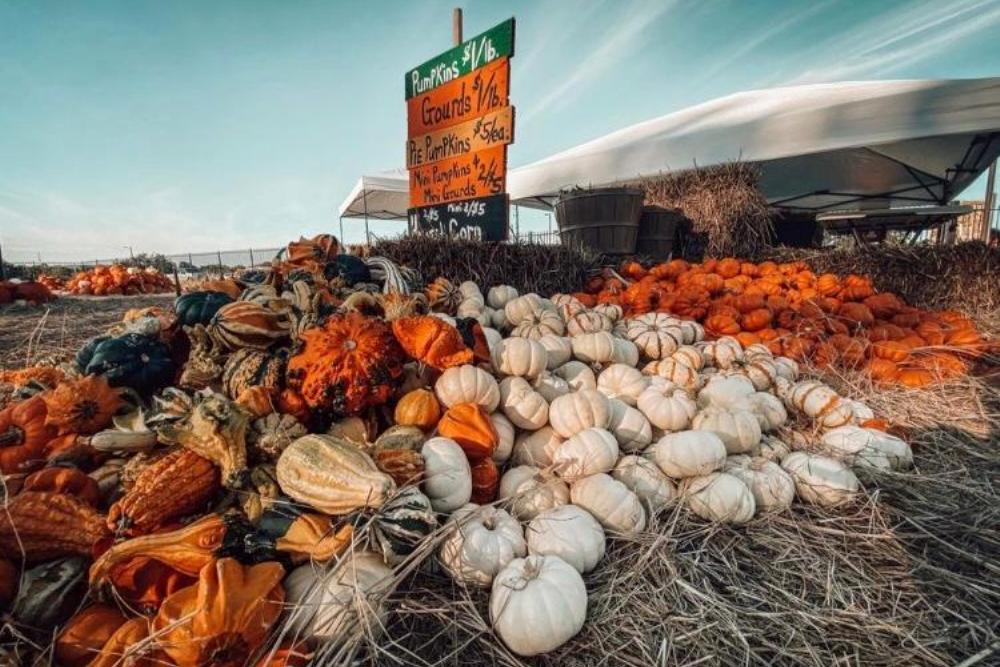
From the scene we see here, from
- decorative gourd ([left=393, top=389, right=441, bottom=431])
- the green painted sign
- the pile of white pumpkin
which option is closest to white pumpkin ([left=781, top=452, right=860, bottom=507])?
the pile of white pumpkin

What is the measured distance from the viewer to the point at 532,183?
10.5m

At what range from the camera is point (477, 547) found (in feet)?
4.69

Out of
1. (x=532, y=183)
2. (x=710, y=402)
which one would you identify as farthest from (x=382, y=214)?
(x=710, y=402)

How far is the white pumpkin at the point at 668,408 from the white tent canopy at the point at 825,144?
6.60 metres

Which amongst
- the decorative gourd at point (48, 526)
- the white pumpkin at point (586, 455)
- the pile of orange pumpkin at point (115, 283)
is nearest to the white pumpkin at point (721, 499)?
the white pumpkin at point (586, 455)

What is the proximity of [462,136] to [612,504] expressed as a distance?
14.2 feet

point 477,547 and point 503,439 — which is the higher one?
point 503,439

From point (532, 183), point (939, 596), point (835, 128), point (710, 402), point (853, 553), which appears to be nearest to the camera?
point (939, 596)

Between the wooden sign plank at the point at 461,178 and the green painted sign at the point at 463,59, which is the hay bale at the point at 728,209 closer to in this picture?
the wooden sign plank at the point at 461,178

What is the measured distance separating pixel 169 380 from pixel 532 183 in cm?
951

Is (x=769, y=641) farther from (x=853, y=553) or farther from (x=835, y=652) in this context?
(x=853, y=553)

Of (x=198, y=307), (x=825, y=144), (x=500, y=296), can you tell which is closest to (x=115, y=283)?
(x=198, y=307)

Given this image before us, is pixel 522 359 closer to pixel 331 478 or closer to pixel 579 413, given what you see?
pixel 579 413

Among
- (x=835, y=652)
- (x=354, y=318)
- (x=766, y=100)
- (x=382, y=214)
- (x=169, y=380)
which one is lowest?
(x=835, y=652)
